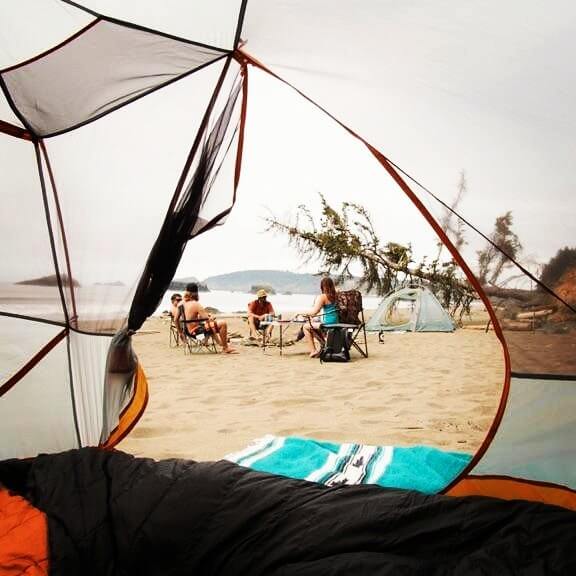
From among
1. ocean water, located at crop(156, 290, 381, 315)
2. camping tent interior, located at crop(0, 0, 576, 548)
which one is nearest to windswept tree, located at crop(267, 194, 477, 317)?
ocean water, located at crop(156, 290, 381, 315)

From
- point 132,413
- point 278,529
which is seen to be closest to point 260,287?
point 132,413

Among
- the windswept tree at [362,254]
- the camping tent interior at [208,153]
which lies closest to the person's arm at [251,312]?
the windswept tree at [362,254]

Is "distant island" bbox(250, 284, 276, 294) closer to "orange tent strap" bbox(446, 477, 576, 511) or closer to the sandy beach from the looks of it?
the sandy beach

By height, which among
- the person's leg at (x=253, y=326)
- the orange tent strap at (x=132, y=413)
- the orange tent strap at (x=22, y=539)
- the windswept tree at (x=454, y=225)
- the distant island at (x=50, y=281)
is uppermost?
the windswept tree at (x=454, y=225)

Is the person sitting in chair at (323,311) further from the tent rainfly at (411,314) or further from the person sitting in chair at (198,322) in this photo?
the tent rainfly at (411,314)

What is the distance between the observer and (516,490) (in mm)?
1531

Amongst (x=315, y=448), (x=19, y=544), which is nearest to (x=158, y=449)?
(x=315, y=448)

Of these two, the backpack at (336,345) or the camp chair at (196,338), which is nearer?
the backpack at (336,345)

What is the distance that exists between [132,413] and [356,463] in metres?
Result: 0.92

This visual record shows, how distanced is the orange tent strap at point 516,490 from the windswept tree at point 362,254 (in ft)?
21.9

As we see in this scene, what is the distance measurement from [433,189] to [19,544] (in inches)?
54.1

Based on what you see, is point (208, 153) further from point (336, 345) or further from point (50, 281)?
point (336, 345)

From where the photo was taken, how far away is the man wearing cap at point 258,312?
708cm

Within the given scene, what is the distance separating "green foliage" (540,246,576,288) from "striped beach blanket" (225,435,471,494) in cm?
86
